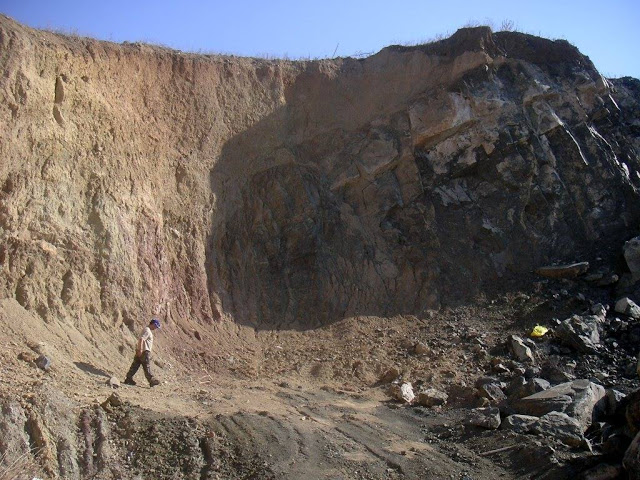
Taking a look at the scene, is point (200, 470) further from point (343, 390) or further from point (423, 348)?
point (423, 348)

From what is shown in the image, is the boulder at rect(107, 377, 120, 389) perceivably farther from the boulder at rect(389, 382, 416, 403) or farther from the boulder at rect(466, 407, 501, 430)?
the boulder at rect(466, 407, 501, 430)

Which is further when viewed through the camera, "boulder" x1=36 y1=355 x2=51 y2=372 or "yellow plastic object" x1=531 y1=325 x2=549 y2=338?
"yellow plastic object" x1=531 y1=325 x2=549 y2=338

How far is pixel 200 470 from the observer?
7.67 metres

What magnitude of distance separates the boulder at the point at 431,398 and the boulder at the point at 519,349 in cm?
188

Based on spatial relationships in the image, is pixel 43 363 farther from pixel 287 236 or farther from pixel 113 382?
pixel 287 236

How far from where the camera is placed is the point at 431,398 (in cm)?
1062

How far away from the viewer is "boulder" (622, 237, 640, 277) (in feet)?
46.2

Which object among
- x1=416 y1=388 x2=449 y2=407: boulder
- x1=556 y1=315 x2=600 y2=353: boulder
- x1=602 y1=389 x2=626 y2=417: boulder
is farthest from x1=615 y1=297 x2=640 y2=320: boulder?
x1=416 y1=388 x2=449 y2=407: boulder

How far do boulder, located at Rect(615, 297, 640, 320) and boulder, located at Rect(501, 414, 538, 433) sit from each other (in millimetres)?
4672

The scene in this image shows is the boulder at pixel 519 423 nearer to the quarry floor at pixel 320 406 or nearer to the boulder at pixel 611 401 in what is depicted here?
the quarry floor at pixel 320 406

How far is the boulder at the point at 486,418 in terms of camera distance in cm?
Answer: 925


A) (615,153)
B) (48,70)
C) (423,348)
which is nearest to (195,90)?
(48,70)

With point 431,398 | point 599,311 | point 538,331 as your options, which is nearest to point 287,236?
point 431,398

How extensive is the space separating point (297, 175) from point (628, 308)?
713cm
